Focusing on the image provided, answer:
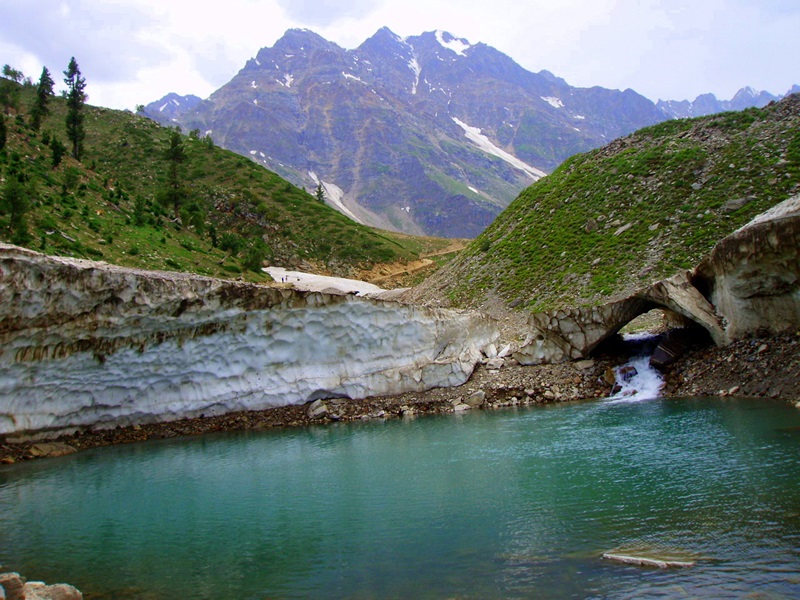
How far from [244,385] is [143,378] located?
4509mm

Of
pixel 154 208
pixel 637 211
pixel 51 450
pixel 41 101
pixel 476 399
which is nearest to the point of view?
pixel 51 450

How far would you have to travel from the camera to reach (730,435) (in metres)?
16.6

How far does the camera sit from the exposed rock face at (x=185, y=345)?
2256 centimetres

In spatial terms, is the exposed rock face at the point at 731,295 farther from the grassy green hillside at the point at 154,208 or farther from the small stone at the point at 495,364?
the grassy green hillside at the point at 154,208

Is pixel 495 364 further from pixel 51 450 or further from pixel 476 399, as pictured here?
pixel 51 450

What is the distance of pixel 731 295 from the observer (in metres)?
23.2

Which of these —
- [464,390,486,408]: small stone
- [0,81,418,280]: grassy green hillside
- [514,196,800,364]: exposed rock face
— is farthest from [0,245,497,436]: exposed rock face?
[0,81,418,280]: grassy green hillside

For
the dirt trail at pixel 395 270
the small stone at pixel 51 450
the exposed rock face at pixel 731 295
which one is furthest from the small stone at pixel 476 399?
the dirt trail at pixel 395 270

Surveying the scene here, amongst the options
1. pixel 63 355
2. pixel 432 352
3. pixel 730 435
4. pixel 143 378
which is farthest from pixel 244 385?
pixel 730 435

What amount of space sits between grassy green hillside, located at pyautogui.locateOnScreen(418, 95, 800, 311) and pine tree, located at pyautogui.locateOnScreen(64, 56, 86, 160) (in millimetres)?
40329

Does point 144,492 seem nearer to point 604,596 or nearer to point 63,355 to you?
point 63,355

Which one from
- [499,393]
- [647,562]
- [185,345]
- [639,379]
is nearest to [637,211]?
[639,379]

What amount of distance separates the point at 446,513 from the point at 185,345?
1706 centimetres

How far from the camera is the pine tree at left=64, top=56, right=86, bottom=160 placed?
59875 mm
